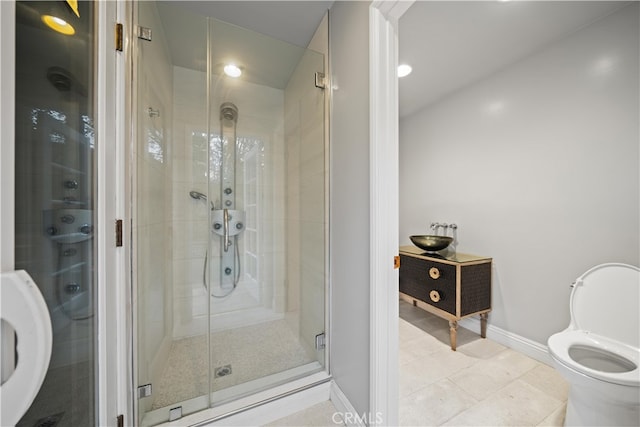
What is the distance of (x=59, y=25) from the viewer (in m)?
0.71

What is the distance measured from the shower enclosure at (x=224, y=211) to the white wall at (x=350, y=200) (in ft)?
0.44

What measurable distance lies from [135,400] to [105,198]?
971 millimetres

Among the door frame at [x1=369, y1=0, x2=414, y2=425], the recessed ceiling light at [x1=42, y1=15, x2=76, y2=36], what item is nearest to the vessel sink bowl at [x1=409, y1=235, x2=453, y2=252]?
the door frame at [x1=369, y1=0, x2=414, y2=425]

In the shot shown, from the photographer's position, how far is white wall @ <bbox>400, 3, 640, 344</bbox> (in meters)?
1.45

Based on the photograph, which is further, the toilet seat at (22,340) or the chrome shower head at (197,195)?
the chrome shower head at (197,195)

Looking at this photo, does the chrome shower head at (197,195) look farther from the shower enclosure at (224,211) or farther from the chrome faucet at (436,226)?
the chrome faucet at (436,226)

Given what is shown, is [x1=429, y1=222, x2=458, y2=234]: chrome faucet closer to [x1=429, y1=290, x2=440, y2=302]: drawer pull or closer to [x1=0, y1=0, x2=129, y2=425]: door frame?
[x1=429, y1=290, x2=440, y2=302]: drawer pull

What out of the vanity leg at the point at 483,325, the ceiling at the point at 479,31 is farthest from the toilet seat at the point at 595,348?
the ceiling at the point at 479,31

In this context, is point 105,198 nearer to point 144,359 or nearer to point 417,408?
point 144,359

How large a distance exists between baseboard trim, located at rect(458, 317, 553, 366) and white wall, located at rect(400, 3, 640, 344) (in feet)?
0.18

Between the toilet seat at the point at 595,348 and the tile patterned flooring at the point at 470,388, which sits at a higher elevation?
the toilet seat at the point at 595,348

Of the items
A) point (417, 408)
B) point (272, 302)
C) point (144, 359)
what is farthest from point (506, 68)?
point (144, 359)

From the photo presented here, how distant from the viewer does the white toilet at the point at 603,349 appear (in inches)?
40.9

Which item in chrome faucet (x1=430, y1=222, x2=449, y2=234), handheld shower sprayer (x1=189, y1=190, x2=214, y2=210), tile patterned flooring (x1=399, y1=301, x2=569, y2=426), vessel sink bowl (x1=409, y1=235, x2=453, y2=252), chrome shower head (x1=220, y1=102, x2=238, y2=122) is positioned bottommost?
tile patterned flooring (x1=399, y1=301, x2=569, y2=426)
